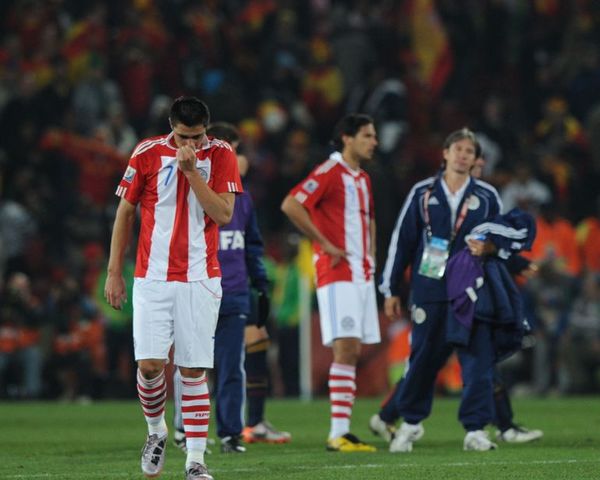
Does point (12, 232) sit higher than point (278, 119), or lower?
lower

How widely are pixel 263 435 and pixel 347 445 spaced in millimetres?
1299

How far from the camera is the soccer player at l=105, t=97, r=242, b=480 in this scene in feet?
27.8

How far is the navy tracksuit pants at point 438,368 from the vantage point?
10.5 m

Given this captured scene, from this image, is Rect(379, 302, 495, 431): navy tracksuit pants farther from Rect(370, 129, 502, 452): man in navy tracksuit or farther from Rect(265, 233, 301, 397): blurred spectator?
Rect(265, 233, 301, 397): blurred spectator

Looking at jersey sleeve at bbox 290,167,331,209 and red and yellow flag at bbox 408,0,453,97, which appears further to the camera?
red and yellow flag at bbox 408,0,453,97

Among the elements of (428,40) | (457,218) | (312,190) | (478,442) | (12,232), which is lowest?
(478,442)

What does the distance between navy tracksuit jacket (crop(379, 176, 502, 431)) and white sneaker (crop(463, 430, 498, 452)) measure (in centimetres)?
6

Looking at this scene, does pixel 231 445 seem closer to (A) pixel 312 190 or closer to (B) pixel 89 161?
(A) pixel 312 190

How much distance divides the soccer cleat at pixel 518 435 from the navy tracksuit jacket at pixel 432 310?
110 centimetres

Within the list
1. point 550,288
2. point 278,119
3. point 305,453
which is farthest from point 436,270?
point 278,119

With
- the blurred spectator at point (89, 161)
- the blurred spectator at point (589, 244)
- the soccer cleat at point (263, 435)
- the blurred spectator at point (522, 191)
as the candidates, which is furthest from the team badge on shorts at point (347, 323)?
the blurred spectator at point (589, 244)

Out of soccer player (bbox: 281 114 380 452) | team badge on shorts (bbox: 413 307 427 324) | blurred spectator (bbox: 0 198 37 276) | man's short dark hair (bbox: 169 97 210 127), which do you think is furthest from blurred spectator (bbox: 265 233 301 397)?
man's short dark hair (bbox: 169 97 210 127)

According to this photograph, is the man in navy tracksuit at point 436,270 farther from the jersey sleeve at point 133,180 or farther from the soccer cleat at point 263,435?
the jersey sleeve at point 133,180

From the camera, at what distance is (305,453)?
10.6 meters
